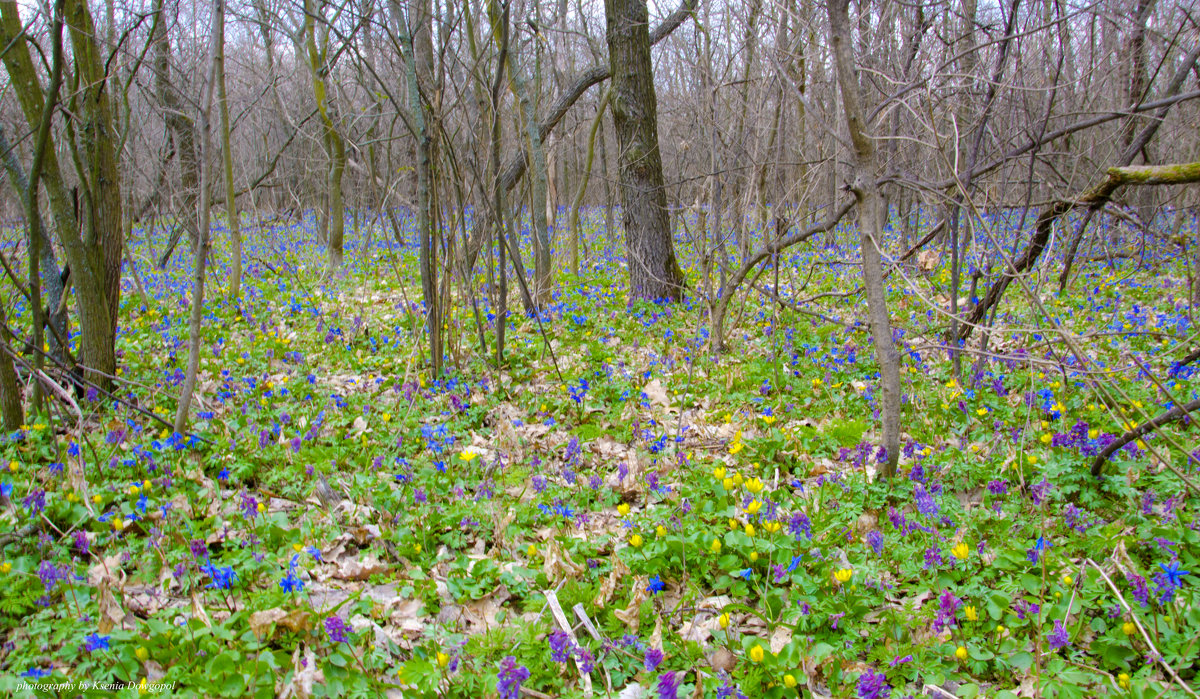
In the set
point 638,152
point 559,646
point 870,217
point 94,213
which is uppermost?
point 638,152

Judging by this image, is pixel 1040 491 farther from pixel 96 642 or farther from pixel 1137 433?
pixel 96 642

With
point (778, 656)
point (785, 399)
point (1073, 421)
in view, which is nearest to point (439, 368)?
point (785, 399)

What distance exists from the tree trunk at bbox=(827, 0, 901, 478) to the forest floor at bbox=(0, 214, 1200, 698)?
14 centimetres

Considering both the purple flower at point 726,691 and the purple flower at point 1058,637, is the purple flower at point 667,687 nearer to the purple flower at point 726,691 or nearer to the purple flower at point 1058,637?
the purple flower at point 726,691

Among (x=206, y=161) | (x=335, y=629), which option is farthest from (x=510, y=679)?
(x=206, y=161)

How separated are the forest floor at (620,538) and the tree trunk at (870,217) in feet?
0.47

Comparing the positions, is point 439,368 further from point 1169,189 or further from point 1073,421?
point 1169,189

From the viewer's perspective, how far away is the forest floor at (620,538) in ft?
6.26

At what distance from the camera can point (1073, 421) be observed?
3439 mm

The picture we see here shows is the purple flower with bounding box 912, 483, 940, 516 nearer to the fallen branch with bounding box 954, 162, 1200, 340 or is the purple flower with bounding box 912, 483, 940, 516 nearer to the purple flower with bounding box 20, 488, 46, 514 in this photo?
the fallen branch with bounding box 954, 162, 1200, 340

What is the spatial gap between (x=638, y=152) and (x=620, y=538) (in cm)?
495

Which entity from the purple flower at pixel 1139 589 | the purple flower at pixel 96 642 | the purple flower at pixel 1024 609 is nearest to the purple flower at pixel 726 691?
the purple flower at pixel 1024 609

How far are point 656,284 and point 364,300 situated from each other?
141 inches

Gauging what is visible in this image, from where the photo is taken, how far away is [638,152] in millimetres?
6750
